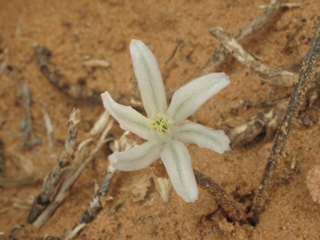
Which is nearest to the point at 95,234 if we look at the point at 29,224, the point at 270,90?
→ the point at 29,224

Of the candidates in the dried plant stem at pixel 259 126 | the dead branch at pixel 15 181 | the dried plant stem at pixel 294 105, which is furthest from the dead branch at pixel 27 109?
the dried plant stem at pixel 294 105

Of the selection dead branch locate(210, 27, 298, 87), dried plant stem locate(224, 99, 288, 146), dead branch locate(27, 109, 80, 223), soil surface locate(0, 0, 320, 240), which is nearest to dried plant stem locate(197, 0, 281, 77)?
soil surface locate(0, 0, 320, 240)

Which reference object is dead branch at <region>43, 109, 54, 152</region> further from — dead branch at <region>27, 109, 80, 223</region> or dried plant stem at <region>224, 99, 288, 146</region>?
dried plant stem at <region>224, 99, 288, 146</region>

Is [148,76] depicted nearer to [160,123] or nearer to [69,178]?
[160,123]

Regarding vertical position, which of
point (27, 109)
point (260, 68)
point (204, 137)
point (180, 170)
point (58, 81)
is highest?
point (58, 81)

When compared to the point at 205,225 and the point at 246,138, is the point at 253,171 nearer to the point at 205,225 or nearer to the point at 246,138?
the point at 246,138

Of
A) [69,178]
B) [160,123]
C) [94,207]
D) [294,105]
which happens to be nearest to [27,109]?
[69,178]

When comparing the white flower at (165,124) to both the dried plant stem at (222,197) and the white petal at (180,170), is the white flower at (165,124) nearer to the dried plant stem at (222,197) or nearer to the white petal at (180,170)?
the white petal at (180,170)
